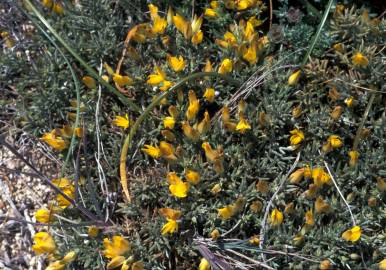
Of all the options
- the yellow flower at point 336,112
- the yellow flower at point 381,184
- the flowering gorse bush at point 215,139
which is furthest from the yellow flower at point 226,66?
the yellow flower at point 381,184

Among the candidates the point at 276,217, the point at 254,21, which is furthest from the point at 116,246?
the point at 254,21

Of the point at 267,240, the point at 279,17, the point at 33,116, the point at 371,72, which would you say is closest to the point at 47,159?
the point at 33,116

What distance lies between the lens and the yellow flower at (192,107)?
2.56 metres

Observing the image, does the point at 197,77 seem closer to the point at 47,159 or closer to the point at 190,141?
the point at 190,141

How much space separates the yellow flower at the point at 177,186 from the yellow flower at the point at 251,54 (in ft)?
2.30

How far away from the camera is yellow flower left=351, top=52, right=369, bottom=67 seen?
2.59 meters

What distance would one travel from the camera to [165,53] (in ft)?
9.23

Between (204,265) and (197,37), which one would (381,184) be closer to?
(204,265)

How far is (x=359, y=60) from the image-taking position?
8.54 feet

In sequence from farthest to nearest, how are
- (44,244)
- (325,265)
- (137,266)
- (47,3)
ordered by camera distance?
(47,3) → (44,244) → (137,266) → (325,265)

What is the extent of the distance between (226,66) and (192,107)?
27 centimetres

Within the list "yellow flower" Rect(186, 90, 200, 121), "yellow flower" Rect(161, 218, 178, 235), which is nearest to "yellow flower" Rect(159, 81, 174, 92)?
"yellow flower" Rect(186, 90, 200, 121)

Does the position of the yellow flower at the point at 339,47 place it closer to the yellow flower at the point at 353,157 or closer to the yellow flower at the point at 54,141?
the yellow flower at the point at 353,157

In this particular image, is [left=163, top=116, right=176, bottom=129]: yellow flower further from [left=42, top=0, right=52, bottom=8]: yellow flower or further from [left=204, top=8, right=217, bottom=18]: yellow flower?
[left=42, top=0, right=52, bottom=8]: yellow flower
